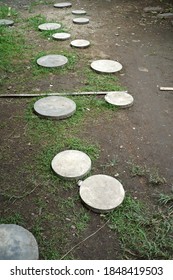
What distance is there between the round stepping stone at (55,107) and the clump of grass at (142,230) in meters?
1.58

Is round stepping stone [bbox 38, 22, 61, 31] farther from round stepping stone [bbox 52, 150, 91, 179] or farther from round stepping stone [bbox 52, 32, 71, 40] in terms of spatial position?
round stepping stone [bbox 52, 150, 91, 179]

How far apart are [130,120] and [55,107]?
106cm

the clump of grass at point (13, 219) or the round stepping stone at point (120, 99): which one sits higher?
the round stepping stone at point (120, 99)

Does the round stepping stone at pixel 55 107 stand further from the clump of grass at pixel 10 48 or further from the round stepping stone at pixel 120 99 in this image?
the clump of grass at pixel 10 48

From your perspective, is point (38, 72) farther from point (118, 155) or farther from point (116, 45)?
point (118, 155)

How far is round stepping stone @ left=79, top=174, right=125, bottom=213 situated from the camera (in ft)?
8.49

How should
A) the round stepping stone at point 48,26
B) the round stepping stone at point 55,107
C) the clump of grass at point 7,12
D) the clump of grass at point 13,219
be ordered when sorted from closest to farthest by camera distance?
the clump of grass at point 13,219 → the round stepping stone at point 55,107 → the round stepping stone at point 48,26 → the clump of grass at point 7,12

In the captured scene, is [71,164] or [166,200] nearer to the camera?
[166,200]

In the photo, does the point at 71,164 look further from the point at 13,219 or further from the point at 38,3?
the point at 38,3

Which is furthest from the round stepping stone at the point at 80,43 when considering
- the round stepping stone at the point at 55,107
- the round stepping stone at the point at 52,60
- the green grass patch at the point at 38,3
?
the green grass patch at the point at 38,3

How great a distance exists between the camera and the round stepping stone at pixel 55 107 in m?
3.77

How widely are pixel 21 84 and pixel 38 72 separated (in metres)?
0.47

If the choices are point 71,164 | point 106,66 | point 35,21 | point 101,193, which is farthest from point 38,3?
point 101,193

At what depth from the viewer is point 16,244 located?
87.2 inches
